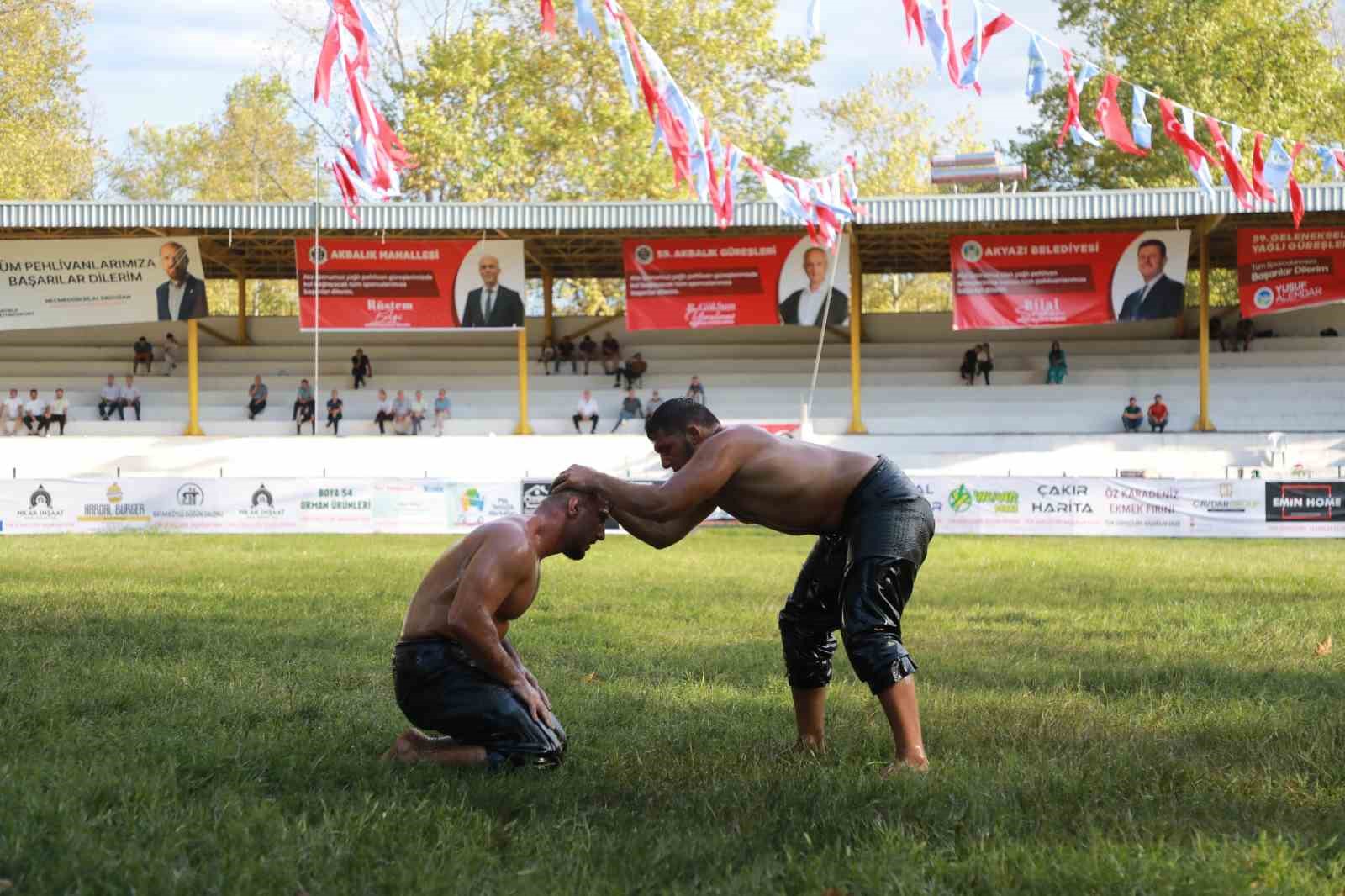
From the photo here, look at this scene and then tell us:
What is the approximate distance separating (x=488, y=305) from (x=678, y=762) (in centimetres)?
2563

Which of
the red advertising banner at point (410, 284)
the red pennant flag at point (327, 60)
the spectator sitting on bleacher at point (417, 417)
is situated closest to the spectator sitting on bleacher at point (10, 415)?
the red advertising banner at point (410, 284)

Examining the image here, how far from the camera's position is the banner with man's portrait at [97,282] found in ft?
99.0

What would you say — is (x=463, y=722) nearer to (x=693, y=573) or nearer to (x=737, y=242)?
(x=693, y=573)

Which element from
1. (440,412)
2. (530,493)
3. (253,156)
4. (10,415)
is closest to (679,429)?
(530,493)

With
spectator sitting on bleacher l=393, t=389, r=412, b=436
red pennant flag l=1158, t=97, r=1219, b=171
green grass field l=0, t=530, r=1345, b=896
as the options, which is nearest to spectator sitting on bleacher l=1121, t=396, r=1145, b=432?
spectator sitting on bleacher l=393, t=389, r=412, b=436

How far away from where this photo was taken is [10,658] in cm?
780

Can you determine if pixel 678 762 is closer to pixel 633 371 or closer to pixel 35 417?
pixel 633 371

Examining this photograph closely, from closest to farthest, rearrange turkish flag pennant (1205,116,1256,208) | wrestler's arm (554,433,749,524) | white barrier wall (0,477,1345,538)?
wrestler's arm (554,433,749,524), turkish flag pennant (1205,116,1256,208), white barrier wall (0,477,1345,538)

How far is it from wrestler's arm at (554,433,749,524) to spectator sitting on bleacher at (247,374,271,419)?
28196 millimetres

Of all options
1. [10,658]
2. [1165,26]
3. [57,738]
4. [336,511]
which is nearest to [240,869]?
[57,738]

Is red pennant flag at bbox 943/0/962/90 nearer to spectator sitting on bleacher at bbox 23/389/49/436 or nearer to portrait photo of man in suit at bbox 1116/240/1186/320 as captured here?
portrait photo of man in suit at bbox 1116/240/1186/320

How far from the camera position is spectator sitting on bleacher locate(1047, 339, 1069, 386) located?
3275 cm

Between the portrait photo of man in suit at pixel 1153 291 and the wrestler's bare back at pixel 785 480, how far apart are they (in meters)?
25.4

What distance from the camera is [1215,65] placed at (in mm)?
43438
